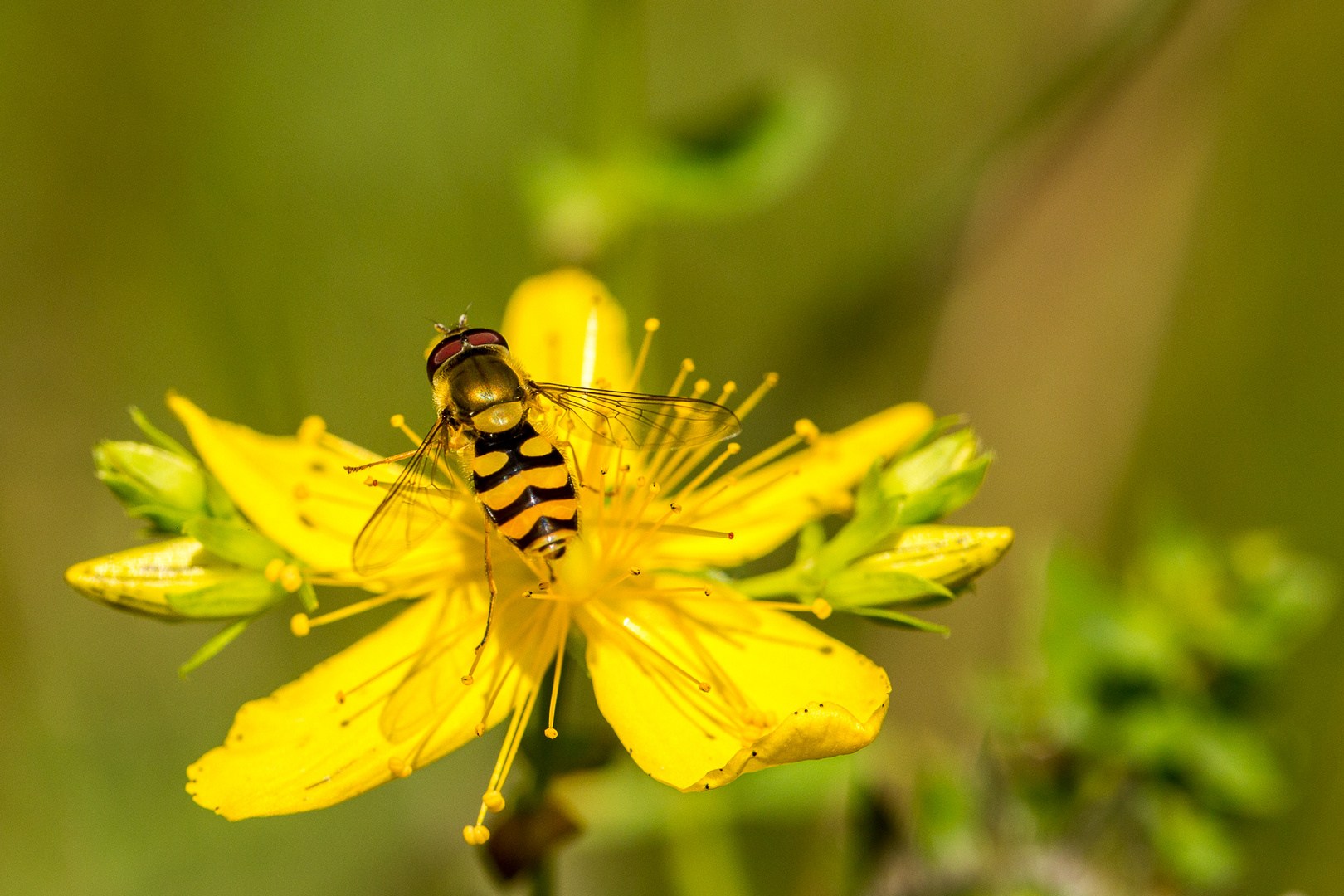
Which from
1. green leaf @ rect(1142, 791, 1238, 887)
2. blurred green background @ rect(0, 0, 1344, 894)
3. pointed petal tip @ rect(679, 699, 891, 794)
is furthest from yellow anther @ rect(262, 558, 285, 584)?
green leaf @ rect(1142, 791, 1238, 887)

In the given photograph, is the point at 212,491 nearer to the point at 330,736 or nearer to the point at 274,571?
the point at 274,571

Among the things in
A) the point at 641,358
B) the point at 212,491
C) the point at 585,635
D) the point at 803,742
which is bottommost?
the point at 803,742

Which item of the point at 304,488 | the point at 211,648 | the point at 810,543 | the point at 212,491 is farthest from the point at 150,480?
the point at 810,543

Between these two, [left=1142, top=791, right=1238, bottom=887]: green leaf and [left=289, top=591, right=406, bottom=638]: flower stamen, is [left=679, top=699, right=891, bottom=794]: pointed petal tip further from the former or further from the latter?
[left=1142, top=791, right=1238, bottom=887]: green leaf

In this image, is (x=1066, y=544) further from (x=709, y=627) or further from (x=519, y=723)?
(x=519, y=723)

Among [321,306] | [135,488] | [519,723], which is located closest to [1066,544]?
[519,723]
